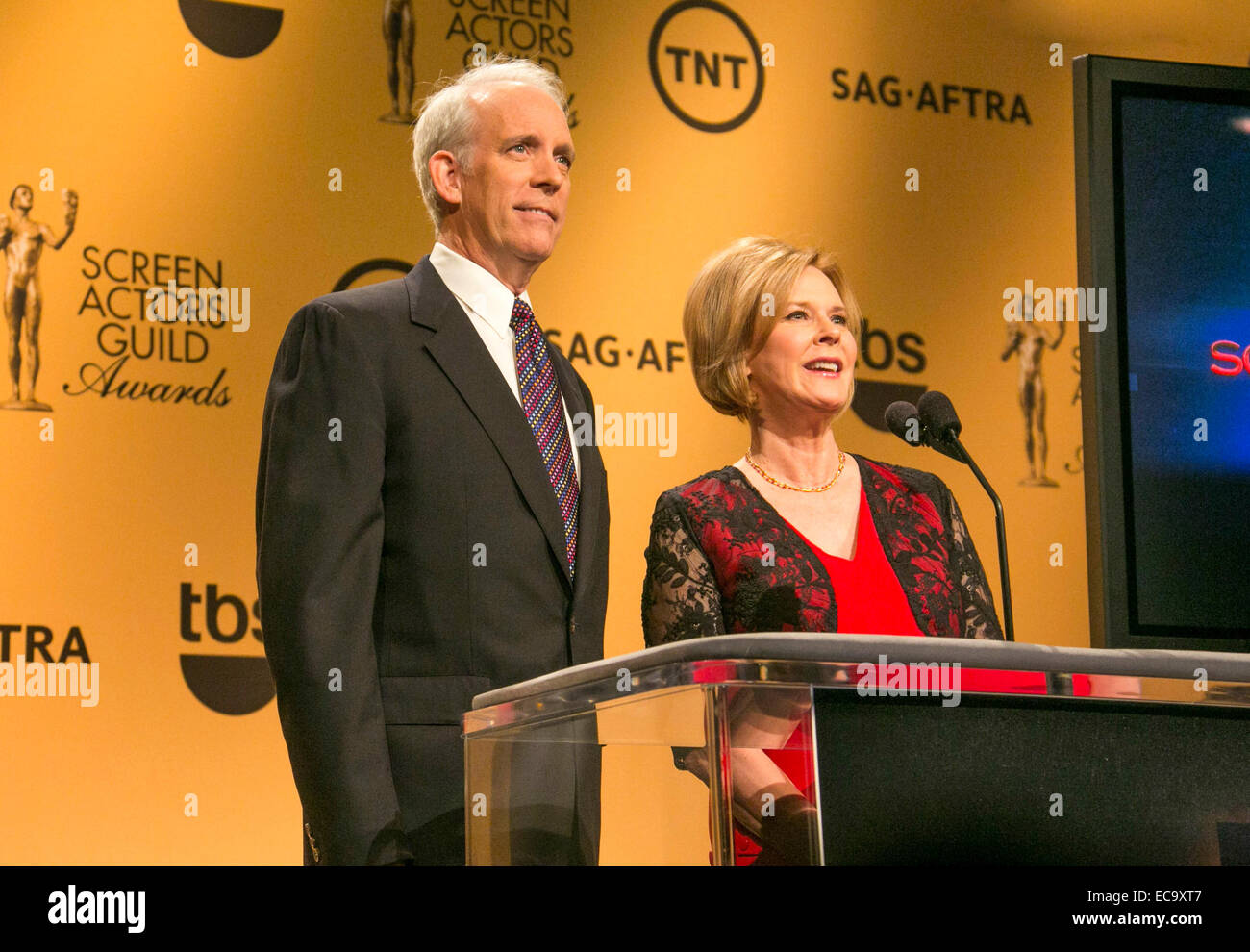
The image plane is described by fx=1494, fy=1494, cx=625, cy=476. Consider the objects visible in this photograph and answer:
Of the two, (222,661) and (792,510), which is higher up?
(792,510)

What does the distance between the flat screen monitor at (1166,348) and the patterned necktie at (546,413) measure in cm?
96

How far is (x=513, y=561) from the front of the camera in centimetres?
194

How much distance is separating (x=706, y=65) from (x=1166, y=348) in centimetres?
→ 140

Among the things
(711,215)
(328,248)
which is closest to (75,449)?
(328,248)

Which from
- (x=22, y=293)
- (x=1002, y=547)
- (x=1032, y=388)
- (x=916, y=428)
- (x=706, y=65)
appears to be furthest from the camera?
(x=1032, y=388)

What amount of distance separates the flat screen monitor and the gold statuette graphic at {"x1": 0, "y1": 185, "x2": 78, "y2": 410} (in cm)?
190

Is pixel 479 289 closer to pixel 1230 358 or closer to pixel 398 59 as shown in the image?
pixel 398 59

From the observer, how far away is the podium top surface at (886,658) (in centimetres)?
115

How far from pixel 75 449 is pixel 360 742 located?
51.7 inches

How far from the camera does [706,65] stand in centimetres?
353

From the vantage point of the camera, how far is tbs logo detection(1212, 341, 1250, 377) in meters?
2.65

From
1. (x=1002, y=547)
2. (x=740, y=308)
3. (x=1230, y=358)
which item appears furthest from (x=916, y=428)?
(x=1230, y=358)

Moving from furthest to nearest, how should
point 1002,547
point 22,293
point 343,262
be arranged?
point 343,262, point 22,293, point 1002,547
